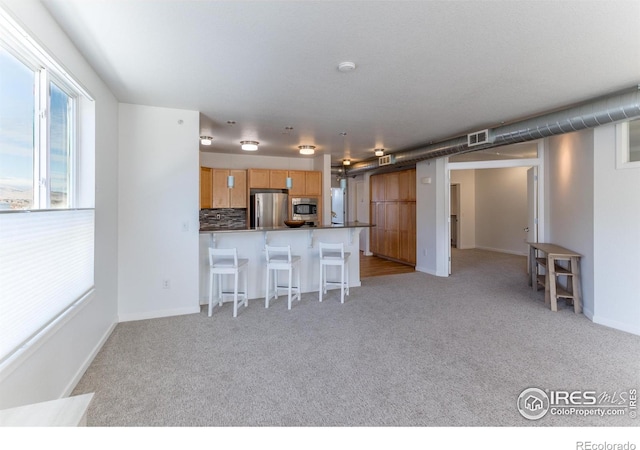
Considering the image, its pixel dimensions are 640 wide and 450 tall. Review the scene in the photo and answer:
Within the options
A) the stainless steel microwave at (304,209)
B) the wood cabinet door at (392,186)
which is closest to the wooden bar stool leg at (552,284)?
the wood cabinet door at (392,186)

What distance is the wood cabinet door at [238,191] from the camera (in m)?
6.42

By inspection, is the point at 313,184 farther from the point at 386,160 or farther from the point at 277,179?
the point at 386,160

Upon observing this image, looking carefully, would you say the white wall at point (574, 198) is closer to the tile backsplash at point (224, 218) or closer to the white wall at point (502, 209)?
the white wall at point (502, 209)

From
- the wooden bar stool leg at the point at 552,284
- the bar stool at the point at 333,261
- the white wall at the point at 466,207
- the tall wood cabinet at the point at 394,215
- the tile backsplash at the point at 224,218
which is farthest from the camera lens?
the white wall at the point at 466,207

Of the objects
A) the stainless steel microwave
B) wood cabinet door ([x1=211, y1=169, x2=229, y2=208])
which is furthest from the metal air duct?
wood cabinet door ([x1=211, y1=169, x2=229, y2=208])

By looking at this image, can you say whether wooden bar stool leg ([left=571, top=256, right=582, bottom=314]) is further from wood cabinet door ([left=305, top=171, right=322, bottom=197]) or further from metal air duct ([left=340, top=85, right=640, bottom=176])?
wood cabinet door ([left=305, top=171, right=322, bottom=197])

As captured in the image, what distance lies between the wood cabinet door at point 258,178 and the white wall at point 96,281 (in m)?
3.10

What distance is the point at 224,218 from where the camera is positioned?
6.76 meters

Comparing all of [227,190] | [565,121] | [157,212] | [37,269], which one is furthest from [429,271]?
[37,269]

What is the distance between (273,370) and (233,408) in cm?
52

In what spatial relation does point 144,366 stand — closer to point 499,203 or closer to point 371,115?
point 371,115

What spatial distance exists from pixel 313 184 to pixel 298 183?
361 millimetres

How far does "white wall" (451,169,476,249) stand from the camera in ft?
32.2
